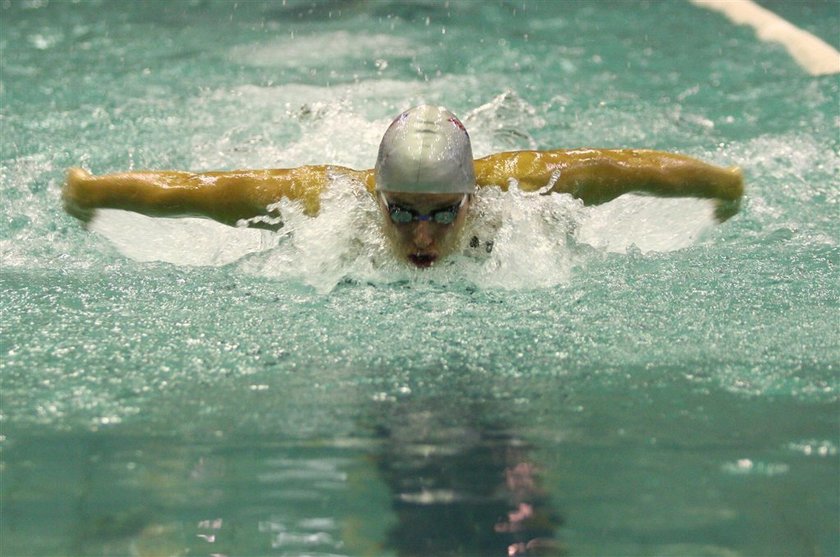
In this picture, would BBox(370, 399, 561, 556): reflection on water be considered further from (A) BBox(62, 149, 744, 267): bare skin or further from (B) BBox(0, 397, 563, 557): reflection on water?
(A) BBox(62, 149, 744, 267): bare skin

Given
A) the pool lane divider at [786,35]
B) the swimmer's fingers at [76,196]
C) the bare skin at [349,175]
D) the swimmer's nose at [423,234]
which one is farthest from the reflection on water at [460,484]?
the pool lane divider at [786,35]

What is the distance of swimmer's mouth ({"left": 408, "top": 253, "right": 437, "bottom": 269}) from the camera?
281cm

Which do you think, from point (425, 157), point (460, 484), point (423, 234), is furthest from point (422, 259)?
point (460, 484)

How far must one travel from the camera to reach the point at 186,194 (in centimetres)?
299

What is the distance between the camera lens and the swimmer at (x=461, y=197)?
2.83m

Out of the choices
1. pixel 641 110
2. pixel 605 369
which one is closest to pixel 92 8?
pixel 641 110

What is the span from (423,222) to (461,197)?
0.41 feet

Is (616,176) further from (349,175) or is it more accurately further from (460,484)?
(460,484)

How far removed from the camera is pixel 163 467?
7.14 feet

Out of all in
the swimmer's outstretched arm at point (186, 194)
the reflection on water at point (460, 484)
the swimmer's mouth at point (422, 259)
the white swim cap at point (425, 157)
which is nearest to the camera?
the reflection on water at point (460, 484)

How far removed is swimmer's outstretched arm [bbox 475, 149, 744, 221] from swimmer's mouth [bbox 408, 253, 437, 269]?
33 centimetres

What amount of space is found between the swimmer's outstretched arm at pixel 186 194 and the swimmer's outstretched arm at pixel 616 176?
60 cm

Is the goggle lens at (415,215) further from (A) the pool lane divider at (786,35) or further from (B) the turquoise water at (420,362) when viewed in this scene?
(A) the pool lane divider at (786,35)

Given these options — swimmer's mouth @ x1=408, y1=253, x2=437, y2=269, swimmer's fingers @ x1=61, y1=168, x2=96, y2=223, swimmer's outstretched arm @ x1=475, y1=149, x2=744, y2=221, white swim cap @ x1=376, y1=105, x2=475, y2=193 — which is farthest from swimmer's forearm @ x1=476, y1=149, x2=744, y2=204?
swimmer's fingers @ x1=61, y1=168, x2=96, y2=223
